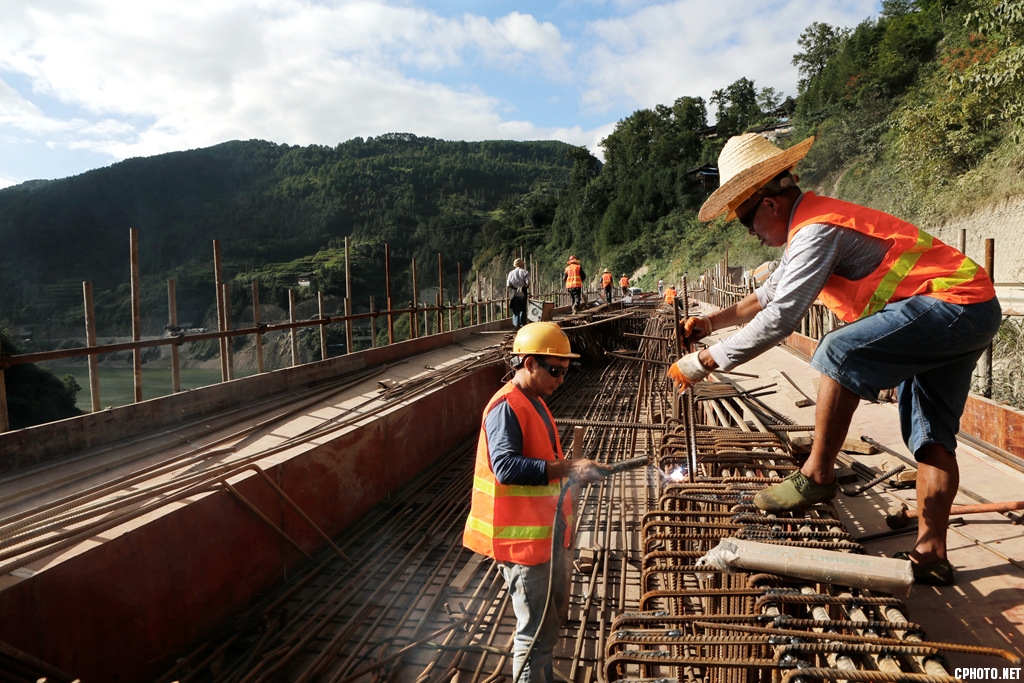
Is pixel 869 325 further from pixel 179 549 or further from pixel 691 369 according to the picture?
pixel 179 549

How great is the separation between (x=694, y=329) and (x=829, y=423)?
71 cm

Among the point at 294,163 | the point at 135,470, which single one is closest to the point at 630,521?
the point at 135,470

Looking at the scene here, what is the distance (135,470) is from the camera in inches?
187

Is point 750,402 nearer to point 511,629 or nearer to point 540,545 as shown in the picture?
point 511,629

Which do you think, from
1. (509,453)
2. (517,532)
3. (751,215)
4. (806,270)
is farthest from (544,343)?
(806,270)

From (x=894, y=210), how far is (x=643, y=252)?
35.7 meters

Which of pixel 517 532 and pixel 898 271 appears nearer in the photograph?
pixel 898 271

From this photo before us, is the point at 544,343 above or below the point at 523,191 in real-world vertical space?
below

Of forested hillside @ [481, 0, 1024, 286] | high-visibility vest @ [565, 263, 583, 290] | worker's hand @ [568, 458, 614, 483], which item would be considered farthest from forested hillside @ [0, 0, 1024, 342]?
worker's hand @ [568, 458, 614, 483]

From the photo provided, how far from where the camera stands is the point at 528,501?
271 centimetres

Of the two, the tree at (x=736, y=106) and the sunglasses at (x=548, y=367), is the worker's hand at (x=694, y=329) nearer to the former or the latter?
the sunglasses at (x=548, y=367)

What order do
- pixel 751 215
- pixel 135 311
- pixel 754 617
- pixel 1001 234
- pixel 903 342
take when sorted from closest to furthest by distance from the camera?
1. pixel 754 617
2. pixel 903 342
3. pixel 751 215
4. pixel 135 311
5. pixel 1001 234

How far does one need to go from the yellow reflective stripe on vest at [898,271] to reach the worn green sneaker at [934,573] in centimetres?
106

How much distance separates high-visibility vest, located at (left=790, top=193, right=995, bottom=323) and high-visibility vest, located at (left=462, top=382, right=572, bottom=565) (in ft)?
4.55
